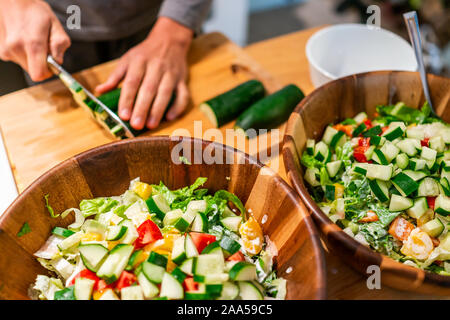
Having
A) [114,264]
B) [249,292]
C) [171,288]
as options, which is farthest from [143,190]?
[249,292]

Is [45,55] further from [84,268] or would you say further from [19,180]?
[84,268]

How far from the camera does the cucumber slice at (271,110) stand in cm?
200

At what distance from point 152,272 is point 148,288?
5 centimetres

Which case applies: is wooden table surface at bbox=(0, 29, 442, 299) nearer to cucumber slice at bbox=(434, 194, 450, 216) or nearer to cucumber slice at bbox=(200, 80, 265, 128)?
cucumber slice at bbox=(200, 80, 265, 128)

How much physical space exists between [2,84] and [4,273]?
1.67 metres

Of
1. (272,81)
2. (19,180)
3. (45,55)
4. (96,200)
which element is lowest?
(19,180)

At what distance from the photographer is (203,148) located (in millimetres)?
1465

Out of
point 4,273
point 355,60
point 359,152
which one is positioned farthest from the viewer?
point 355,60

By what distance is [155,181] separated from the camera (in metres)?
1.59

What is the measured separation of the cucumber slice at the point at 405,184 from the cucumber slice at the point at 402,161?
0.24ft

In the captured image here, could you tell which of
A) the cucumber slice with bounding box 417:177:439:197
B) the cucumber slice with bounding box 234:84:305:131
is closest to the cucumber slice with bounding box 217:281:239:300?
the cucumber slice with bounding box 417:177:439:197

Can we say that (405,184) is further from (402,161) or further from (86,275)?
(86,275)

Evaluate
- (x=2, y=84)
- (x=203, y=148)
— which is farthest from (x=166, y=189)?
(x=2, y=84)

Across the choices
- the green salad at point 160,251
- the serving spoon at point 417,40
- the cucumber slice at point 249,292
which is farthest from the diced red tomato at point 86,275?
the serving spoon at point 417,40
